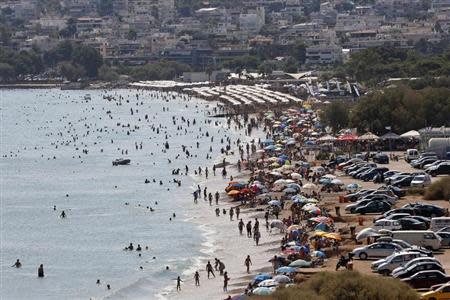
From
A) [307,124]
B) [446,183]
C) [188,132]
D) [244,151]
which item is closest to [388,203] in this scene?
[446,183]

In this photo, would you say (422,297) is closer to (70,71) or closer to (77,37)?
(70,71)

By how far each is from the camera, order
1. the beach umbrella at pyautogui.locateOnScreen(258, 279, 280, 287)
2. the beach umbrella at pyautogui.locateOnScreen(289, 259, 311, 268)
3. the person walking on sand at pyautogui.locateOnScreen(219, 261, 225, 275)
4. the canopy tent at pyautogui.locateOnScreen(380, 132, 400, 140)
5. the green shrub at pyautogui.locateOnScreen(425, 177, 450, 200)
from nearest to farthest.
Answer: the beach umbrella at pyautogui.locateOnScreen(258, 279, 280, 287) → the beach umbrella at pyautogui.locateOnScreen(289, 259, 311, 268) → the person walking on sand at pyautogui.locateOnScreen(219, 261, 225, 275) → the green shrub at pyautogui.locateOnScreen(425, 177, 450, 200) → the canopy tent at pyautogui.locateOnScreen(380, 132, 400, 140)

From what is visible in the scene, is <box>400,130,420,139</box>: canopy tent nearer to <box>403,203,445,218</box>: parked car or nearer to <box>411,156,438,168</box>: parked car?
<box>411,156,438,168</box>: parked car

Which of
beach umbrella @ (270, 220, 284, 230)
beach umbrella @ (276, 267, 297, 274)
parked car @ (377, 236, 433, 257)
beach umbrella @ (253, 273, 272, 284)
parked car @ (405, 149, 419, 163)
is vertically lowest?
parked car @ (405, 149, 419, 163)

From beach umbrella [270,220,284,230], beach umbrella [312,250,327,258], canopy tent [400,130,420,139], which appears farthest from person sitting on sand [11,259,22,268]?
canopy tent [400,130,420,139]

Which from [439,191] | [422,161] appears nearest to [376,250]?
[439,191]

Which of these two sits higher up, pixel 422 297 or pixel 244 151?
pixel 422 297
